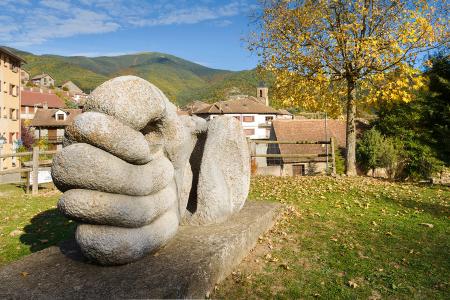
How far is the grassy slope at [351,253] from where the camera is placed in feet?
14.1

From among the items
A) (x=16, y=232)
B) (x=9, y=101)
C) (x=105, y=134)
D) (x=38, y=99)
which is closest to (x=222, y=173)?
(x=105, y=134)

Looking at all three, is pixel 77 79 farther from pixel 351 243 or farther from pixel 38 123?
pixel 351 243

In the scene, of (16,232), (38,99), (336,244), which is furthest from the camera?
(38,99)

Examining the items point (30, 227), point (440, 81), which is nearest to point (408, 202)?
point (30, 227)

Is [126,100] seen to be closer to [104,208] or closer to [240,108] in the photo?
[104,208]

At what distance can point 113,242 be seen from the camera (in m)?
3.67

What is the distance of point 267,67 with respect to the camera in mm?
14766

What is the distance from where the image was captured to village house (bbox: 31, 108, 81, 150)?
4875cm

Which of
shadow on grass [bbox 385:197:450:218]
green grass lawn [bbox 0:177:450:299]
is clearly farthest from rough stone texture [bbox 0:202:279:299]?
shadow on grass [bbox 385:197:450:218]

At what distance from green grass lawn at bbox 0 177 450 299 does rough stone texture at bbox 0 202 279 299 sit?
394mm

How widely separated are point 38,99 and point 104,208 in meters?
62.7

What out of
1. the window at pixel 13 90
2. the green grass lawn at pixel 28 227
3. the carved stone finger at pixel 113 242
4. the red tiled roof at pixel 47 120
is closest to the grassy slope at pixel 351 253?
the carved stone finger at pixel 113 242

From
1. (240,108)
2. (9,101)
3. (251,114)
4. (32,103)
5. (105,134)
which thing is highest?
(240,108)

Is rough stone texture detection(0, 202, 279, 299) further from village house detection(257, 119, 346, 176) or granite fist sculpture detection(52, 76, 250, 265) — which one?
village house detection(257, 119, 346, 176)
